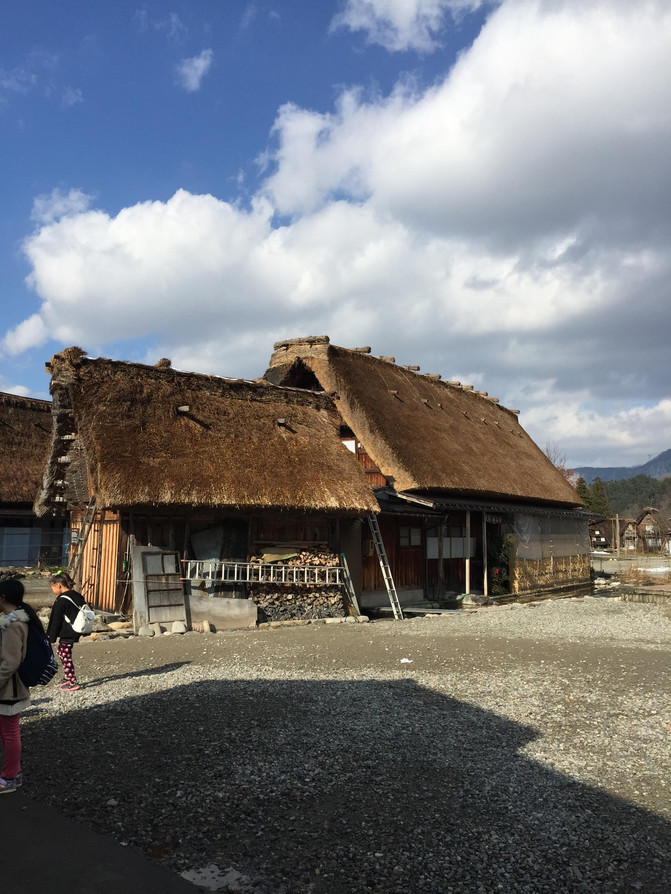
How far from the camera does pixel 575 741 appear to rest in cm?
603

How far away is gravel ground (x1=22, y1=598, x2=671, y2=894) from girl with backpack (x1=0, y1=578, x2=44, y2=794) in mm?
283

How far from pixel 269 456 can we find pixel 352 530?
3090 millimetres

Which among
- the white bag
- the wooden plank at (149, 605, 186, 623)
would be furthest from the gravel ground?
the wooden plank at (149, 605, 186, 623)

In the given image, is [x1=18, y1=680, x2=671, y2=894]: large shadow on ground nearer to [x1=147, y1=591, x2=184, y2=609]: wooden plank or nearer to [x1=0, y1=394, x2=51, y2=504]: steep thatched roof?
[x1=147, y1=591, x2=184, y2=609]: wooden plank

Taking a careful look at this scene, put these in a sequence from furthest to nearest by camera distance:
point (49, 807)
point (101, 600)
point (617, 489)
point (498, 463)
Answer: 1. point (617, 489)
2. point (498, 463)
3. point (101, 600)
4. point (49, 807)

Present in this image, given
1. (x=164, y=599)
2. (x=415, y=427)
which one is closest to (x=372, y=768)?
(x=164, y=599)

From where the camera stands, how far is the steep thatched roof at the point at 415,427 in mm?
18859

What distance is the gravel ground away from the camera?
12.3 feet

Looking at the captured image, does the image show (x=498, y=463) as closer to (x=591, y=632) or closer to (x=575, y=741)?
(x=591, y=632)

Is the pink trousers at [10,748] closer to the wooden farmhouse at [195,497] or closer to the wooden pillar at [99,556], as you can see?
the wooden farmhouse at [195,497]

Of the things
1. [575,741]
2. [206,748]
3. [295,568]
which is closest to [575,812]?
[575,741]

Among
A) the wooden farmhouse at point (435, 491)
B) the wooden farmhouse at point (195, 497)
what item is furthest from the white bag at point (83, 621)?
the wooden farmhouse at point (435, 491)

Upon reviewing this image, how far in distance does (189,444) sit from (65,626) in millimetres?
7227

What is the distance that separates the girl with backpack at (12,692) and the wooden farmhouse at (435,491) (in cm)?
1280
